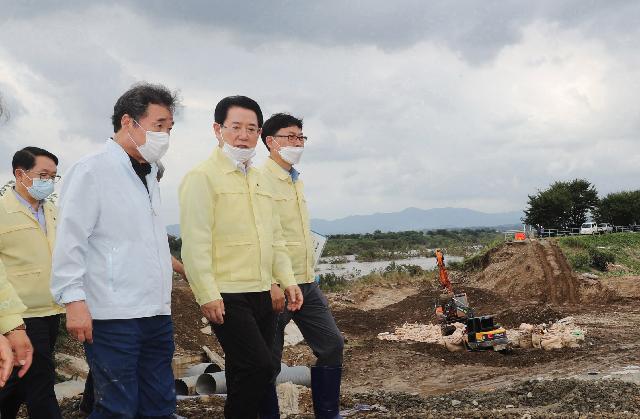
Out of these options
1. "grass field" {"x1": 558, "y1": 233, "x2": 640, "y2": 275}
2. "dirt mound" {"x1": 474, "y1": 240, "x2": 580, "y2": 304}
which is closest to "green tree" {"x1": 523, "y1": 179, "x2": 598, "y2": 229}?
"grass field" {"x1": 558, "y1": 233, "x2": 640, "y2": 275}

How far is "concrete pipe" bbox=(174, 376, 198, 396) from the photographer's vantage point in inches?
280

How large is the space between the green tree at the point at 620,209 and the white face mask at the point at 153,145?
4930 centimetres

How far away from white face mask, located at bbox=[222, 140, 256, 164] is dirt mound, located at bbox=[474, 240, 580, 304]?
17.8 metres

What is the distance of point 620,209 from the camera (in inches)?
1887

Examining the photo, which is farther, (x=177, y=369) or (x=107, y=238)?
(x=177, y=369)

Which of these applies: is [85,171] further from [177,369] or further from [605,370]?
[605,370]

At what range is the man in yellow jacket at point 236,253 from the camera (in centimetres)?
368

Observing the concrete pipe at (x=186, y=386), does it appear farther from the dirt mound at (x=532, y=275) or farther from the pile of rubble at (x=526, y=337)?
the dirt mound at (x=532, y=275)

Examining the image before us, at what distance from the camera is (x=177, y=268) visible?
4.21 meters

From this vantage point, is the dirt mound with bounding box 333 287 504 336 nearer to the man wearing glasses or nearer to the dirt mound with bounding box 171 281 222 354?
the dirt mound with bounding box 171 281 222 354

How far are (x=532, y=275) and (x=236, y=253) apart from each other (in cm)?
1968

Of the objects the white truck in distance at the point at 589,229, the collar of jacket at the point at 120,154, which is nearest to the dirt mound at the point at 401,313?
the collar of jacket at the point at 120,154

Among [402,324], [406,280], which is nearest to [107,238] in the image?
[402,324]

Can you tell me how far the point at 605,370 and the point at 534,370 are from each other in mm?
1133
